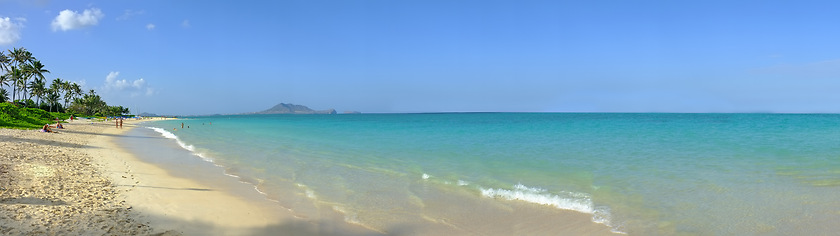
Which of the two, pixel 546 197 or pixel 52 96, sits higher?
pixel 52 96

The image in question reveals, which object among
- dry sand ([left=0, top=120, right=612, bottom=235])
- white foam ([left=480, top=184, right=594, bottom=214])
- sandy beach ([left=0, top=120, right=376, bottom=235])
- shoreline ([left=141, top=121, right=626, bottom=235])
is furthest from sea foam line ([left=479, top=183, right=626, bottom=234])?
sandy beach ([left=0, top=120, right=376, bottom=235])

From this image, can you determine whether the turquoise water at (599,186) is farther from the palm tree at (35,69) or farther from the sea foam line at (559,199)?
the palm tree at (35,69)

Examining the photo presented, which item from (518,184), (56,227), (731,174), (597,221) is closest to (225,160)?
(56,227)

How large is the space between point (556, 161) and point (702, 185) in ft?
21.0

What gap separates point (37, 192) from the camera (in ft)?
30.2

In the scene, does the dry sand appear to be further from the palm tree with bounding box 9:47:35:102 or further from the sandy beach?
the palm tree with bounding box 9:47:35:102

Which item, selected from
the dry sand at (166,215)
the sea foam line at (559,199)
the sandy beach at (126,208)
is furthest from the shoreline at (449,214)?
the sandy beach at (126,208)

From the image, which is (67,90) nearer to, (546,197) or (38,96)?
(38,96)

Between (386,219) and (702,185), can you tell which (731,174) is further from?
(386,219)

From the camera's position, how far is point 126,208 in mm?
8609

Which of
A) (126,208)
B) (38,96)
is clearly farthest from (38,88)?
(126,208)

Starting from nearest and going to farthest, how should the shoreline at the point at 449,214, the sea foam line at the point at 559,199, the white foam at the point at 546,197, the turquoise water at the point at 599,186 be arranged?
1. the shoreline at the point at 449,214
2. the turquoise water at the point at 599,186
3. the sea foam line at the point at 559,199
4. the white foam at the point at 546,197

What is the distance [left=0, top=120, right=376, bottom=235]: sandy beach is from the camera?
282 inches

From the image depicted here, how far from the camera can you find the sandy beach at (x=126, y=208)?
716 cm
